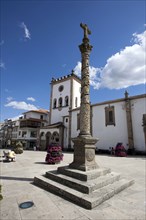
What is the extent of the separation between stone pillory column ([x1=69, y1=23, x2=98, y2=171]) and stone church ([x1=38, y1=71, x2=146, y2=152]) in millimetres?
14265

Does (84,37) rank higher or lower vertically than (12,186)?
higher

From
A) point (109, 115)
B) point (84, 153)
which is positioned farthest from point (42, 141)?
point (84, 153)

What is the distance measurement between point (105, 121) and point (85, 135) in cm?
1651

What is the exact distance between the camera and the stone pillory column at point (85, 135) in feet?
16.9

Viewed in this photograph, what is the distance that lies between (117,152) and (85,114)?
12615mm

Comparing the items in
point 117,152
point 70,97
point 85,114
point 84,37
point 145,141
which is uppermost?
point 70,97

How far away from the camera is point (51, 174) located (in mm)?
5188

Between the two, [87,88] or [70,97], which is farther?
[70,97]

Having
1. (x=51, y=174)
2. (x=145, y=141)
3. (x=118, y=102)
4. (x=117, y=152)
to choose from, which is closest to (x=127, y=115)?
(x=118, y=102)

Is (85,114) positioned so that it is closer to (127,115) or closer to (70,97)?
(127,115)

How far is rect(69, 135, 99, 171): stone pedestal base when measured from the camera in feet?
16.7

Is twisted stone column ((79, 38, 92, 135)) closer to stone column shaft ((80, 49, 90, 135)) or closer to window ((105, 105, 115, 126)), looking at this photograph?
stone column shaft ((80, 49, 90, 135))

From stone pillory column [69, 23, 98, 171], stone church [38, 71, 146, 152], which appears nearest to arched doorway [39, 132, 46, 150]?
stone church [38, 71, 146, 152]

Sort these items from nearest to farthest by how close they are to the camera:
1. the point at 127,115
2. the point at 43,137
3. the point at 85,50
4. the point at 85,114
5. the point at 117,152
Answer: the point at 85,114 → the point at 85,50 → the point at 117,152 → the point at 127,115 → the point at 43,137
